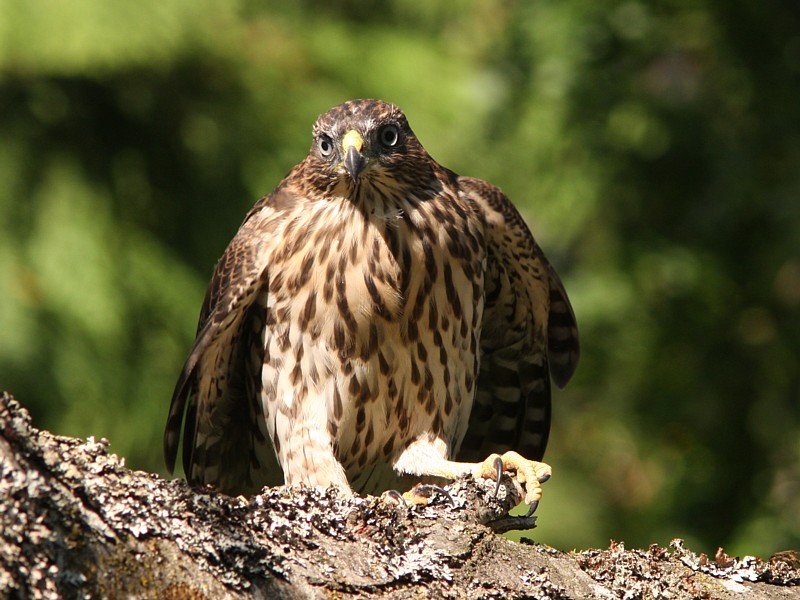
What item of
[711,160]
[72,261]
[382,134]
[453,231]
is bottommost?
[453,231]

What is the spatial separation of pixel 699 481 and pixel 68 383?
370cm

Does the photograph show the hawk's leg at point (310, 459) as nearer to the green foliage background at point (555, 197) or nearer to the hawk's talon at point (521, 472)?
the hawk's talon at point (521, 472)

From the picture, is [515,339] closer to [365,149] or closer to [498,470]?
[365,149]

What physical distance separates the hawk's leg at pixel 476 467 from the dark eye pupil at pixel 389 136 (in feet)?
3.79

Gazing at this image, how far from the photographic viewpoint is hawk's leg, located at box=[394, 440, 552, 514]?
11.9ft

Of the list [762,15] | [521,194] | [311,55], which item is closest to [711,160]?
[762,15]

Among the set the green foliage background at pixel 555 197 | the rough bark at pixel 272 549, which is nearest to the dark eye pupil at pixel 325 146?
the rough bark at pixel 272 549

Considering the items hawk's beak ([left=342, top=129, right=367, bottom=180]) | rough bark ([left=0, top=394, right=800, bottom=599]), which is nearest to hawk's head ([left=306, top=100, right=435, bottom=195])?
hawk's beak ([left=342, top=129, right=367, bottom=180])

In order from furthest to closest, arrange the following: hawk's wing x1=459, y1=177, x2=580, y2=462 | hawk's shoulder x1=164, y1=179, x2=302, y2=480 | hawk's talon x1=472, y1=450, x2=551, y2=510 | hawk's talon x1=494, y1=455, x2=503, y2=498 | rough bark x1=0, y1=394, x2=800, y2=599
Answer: hawk's wing x1=459, y1=177, x2=580, y2=462
hawk's shoulder x1=164, y1=179, x2=302, y2=480
hawk's talon x1=472, y1=450, x2=551, y2=510
hawk's talon x1=494, y1=455, x2=503, y2=498
rough bark x1=0, y1=394, x2=800, y2=599

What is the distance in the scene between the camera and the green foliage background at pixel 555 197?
619 cm

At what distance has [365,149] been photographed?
4.12 meters

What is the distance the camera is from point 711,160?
6.11m

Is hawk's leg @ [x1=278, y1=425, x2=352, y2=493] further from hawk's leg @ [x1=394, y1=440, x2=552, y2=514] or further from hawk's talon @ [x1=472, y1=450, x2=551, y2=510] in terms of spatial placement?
hawk's talon @ [x1=472, y1=450, x2=551, y2=510]

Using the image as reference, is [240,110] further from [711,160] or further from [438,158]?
[711,160]
